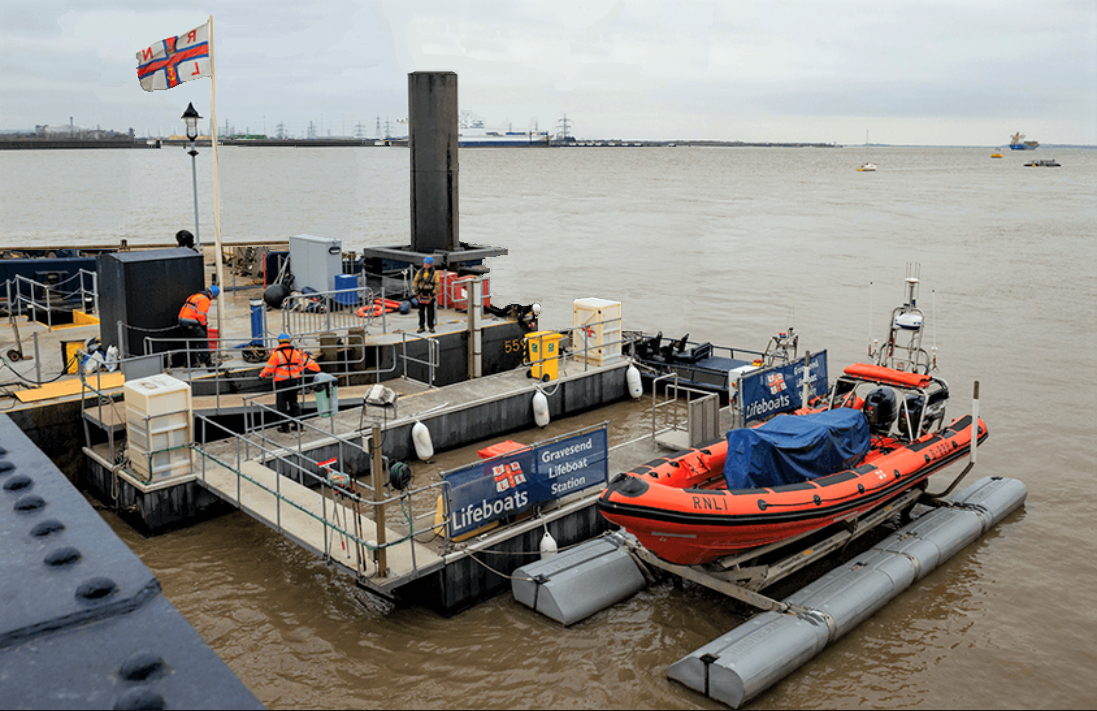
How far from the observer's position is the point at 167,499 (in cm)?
1205

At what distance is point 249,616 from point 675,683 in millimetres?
4891

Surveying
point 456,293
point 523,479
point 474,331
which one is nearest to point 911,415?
point 523,479

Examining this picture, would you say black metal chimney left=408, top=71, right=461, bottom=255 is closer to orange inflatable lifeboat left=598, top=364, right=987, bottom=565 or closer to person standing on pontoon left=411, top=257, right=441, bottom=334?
person standing on pontoon left=411, top=257, right=441, bottom=334

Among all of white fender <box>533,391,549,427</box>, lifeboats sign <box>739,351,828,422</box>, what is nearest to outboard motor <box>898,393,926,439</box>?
lifeboats sign <box>739,351,828,422</box>

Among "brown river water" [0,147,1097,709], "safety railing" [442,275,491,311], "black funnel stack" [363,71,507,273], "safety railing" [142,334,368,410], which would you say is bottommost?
"brown river water" [0,147,1097,709]

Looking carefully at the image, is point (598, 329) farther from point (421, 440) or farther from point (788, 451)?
point (788, 451)

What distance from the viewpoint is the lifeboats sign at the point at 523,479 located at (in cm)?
1059

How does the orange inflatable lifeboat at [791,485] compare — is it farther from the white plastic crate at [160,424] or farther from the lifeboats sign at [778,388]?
the white plastic crate at [160,424]

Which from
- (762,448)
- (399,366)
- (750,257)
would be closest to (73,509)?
(762,448)

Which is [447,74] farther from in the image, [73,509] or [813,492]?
[73,509]

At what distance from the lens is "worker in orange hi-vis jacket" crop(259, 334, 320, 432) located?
44.9ft

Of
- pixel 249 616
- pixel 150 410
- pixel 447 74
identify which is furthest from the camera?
pixel 447 74

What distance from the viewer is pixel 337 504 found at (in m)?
11.3

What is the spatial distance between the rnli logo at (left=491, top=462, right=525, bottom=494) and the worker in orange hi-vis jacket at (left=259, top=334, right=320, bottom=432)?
4.07 meters
